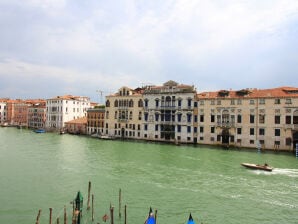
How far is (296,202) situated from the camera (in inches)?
564

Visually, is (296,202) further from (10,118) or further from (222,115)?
(10,118)

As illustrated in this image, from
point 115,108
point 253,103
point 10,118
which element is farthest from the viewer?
point 10,118

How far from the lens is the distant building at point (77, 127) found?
55406 mm

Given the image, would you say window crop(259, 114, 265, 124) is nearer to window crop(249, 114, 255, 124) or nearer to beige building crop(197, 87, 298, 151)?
beige building crop(197, 87, 298, 151)

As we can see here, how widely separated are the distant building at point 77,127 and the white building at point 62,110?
187 inches

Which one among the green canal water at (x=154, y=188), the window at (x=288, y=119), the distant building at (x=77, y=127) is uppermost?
the window at (x=288, y=119)

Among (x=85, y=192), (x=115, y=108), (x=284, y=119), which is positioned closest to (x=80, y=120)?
(x=115, y=108)

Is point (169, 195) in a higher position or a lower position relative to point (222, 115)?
lower

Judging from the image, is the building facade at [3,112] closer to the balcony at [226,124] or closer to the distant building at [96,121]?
the distant building at [96,121]

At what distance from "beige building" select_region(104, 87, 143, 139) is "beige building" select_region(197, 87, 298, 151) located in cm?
1097

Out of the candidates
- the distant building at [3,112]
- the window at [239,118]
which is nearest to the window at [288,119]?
the window at [239,118]

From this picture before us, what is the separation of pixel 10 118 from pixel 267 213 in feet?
275

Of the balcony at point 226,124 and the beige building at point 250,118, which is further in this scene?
the balcony at point 226,124

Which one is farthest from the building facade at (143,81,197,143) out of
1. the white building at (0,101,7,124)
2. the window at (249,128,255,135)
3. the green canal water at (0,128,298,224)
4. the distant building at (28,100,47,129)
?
the white building at (0,101,7,124)
